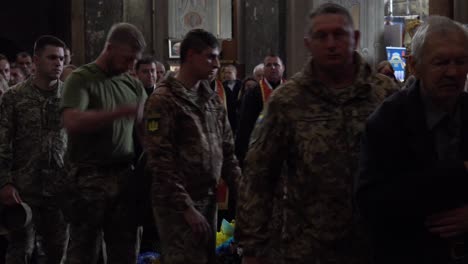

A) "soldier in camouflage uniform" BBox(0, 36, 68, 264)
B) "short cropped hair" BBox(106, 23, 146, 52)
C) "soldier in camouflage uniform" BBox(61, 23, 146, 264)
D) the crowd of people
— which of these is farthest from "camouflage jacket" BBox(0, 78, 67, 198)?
"short cropped hair" BBox(106, 23, 146, 52)

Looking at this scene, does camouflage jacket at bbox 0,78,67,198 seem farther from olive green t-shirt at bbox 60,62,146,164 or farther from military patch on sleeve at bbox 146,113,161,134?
military patch on sleeve at bbox 146,113,161,134

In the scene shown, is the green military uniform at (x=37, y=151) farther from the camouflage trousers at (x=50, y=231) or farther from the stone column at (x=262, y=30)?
the stone column at (x=262, y=30)

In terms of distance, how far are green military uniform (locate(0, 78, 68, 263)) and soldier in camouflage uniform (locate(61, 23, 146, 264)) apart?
1.10 metres

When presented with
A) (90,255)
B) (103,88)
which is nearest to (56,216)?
(90,255)

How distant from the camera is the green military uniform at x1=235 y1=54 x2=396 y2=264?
128 inches

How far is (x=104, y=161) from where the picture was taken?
16.3 ft

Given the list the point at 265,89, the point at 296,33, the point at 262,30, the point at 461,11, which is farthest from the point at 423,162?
the point at 262,30

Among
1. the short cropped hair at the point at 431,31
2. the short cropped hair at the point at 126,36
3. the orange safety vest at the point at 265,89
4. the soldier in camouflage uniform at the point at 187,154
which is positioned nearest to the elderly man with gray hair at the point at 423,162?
the short cropped hair at the point at 431,31

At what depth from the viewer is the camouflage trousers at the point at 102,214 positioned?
196 inches

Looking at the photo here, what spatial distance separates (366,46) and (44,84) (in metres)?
8.93

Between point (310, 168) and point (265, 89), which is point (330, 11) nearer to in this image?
point (310, 168)

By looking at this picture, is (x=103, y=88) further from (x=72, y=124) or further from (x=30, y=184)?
(x=30, y=184)

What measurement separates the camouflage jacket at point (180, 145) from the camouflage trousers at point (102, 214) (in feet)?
1.70

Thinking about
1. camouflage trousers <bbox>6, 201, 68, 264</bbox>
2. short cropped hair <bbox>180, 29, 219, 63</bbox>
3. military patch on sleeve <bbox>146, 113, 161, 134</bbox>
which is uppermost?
short cropped hair <bbox>180, 29, 219, 63</bbox>
